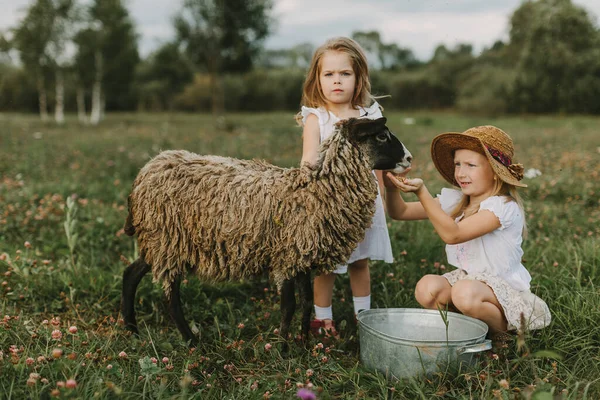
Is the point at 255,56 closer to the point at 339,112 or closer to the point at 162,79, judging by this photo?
the point at 339,112

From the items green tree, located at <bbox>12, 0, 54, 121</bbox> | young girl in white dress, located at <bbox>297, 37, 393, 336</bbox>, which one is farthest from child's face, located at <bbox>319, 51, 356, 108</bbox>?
green tree, located at <bbox>12, 0, 54, 121</bbox>

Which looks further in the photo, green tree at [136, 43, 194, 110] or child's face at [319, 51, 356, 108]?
green tree at [136, 43, 194, 110]

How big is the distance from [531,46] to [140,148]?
17278mm

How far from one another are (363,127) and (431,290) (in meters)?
1.20

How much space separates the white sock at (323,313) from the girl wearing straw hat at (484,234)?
69cm

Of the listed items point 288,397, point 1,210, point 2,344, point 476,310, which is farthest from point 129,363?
point 1,210

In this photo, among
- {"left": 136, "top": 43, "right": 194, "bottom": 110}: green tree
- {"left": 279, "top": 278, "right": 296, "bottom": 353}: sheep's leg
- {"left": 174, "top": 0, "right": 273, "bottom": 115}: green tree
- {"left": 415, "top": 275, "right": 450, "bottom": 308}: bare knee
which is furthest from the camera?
{"left": 136, "top": 43, "right": 194, "bottom": 110}: green tree

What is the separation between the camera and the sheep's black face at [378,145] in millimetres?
3061

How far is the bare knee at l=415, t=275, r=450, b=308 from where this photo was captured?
10.7 feet

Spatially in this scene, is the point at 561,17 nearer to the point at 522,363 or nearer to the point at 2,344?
the point at 522,363

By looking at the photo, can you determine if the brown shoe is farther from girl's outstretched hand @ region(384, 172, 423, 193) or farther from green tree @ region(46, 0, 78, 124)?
green tree @ region(46, 0, 78, 124)

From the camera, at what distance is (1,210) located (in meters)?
5.45

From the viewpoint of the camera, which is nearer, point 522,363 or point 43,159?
point 522,363

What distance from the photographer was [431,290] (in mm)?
3266
